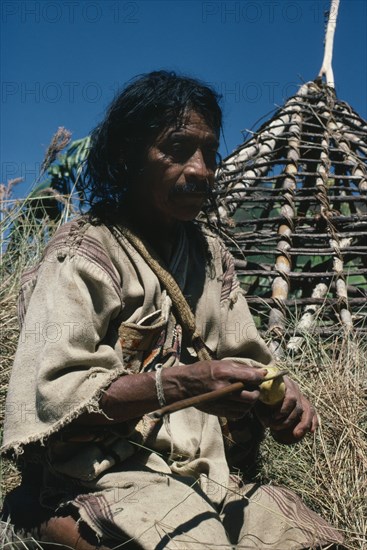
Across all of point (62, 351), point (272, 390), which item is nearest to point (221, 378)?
point (272, 390)

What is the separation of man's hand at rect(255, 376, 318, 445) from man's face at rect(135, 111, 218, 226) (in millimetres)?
624

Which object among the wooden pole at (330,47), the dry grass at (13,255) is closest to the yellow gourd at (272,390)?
the dry grass at (13,255)

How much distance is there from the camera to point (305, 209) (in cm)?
590

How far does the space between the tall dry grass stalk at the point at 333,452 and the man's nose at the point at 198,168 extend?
3.61 ft

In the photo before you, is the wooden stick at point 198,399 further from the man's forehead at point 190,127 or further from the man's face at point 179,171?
the man's forehead at point 190,127

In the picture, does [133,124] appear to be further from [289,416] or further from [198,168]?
[289,416]

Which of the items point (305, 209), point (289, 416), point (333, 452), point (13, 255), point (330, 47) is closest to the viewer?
point (289, 416)

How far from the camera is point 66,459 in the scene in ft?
6.95

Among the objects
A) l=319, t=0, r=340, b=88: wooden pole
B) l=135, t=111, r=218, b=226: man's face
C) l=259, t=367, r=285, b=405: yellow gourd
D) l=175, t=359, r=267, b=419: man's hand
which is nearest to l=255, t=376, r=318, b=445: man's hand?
l=259, t=367, r=285, b=405: yellow gourd

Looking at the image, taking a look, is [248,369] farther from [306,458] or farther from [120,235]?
[306,458]

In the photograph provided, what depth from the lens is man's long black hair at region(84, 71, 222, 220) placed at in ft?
7.85

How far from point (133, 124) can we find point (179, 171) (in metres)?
0.23

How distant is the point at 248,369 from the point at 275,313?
85.7 inches

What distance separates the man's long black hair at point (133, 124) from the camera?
7.85ft
